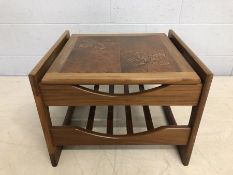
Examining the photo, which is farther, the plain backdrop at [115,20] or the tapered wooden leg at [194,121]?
the plain backdrop at [115,20]

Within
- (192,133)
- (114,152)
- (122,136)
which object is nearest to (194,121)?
(192,133)

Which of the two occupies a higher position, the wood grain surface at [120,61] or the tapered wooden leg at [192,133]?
the wood grain surface at [120,61]

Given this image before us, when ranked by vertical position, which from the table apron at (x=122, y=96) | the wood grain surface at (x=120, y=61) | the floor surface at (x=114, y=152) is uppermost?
the wood grain surface at (x=120, y=61)

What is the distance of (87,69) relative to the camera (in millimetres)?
682

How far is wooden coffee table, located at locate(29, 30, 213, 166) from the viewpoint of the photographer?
0.62m

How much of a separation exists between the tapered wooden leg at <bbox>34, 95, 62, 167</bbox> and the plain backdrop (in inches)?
28.2

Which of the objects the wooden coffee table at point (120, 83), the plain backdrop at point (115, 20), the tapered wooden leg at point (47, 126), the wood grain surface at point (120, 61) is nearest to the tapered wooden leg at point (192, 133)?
the wooden coffee table at point (120, 83)

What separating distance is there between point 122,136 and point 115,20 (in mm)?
742

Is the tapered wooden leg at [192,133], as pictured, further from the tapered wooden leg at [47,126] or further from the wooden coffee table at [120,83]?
the tapered wooden leg at [47,126]

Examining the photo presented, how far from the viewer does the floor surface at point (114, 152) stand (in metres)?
0.79

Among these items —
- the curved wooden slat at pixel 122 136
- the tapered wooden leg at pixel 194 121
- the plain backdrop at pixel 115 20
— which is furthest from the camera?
the plain backdrop at pixel 115 20

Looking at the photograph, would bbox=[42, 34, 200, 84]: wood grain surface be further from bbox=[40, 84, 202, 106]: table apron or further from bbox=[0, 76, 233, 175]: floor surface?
bbox=[0, 76, 233, 175]: floor surface

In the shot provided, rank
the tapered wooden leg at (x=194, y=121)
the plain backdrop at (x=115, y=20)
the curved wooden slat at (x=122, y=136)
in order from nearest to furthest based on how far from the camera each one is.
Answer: the tapered wooden leg at (x=194, y=121)
the curved wooden slat at (x=122, y=136)
the plain backdrop at (x=115, y=20)

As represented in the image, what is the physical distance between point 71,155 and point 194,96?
0.53 metres
